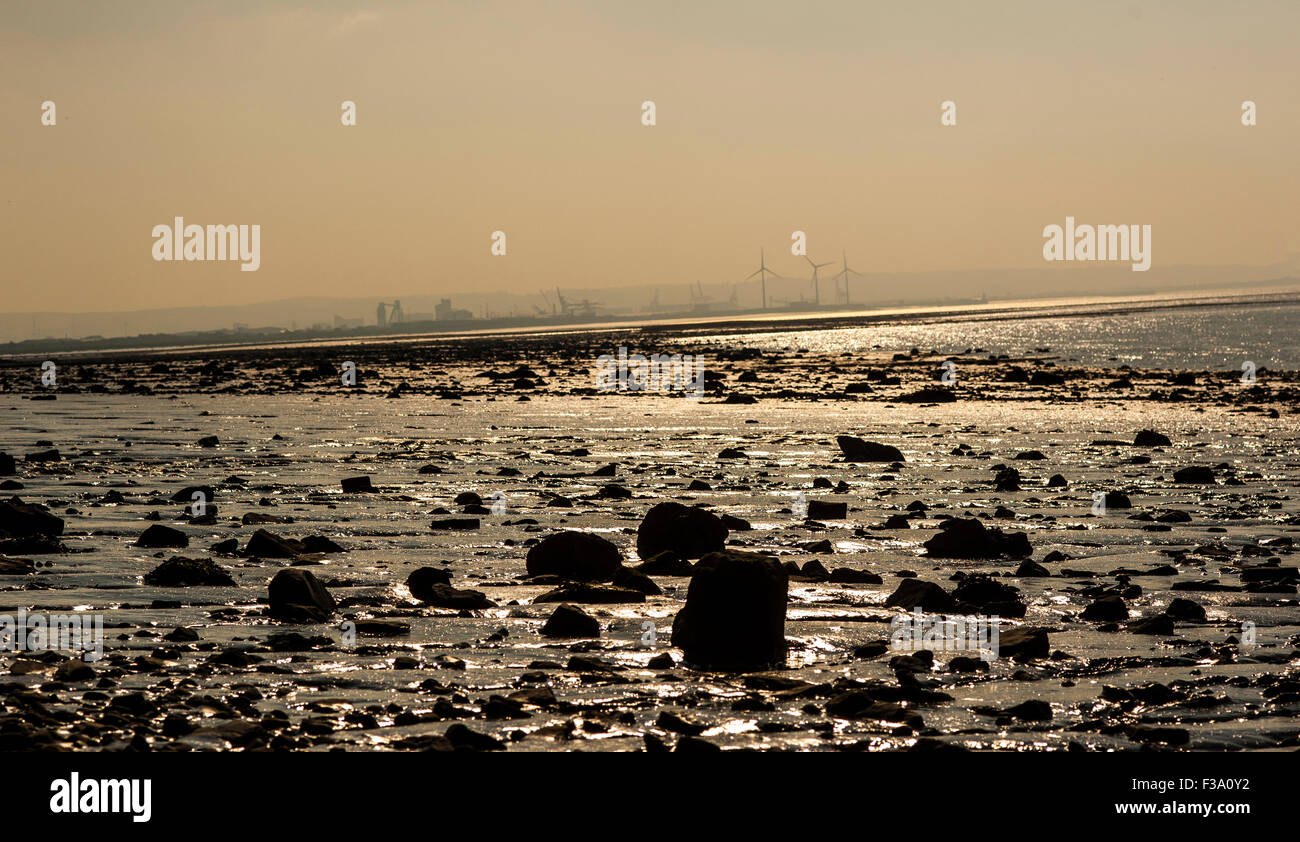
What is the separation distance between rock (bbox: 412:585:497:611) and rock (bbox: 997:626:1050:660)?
4.02 metres

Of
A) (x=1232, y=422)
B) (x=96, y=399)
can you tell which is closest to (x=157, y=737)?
(x=1232, y=422)

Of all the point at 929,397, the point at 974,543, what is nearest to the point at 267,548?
the point at 974,543

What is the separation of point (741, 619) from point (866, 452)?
13484 mm

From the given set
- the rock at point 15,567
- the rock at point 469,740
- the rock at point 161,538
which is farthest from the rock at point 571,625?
the rock at point 161,538

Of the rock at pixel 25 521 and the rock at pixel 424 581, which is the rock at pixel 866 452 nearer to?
the rock at pixel 424 581

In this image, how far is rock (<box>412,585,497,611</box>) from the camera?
33.4 feet

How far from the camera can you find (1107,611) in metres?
9.75

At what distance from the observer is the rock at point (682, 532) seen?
12375mm

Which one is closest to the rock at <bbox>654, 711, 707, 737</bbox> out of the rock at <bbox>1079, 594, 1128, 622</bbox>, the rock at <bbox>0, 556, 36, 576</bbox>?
the rock at <bbox>1079, 594, 1128, 622</bbox>

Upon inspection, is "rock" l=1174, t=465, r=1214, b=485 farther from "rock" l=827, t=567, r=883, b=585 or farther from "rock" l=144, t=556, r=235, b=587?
"rock" l=144, t=556, r=235, b=587

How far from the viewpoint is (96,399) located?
44.4 metres
